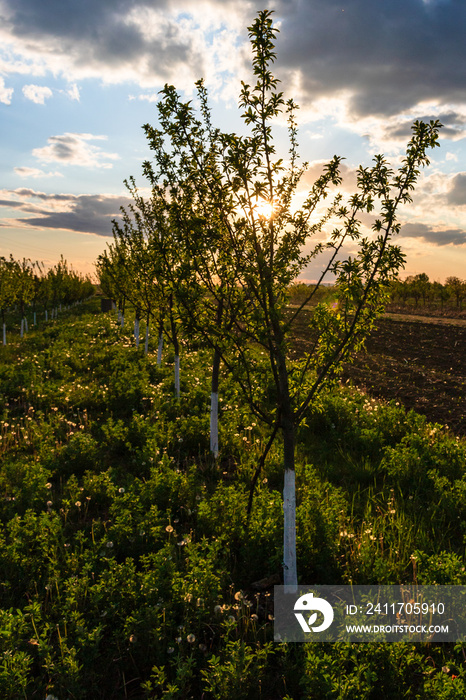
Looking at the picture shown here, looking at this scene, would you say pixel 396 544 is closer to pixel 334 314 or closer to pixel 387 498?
pixel 387 498

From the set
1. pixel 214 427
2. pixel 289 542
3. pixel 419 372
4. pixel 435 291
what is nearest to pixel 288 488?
pixel 289 542

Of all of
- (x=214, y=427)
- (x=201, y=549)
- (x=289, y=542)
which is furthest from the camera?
(x=214, y=427)

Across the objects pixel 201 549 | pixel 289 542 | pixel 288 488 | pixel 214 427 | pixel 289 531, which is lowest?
pixel 201 549

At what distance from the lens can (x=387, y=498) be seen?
626cm

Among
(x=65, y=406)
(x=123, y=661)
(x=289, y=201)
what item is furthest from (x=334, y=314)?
(x=65, y=406)

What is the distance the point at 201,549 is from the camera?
15.6 ft

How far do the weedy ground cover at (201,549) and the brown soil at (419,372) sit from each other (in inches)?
144

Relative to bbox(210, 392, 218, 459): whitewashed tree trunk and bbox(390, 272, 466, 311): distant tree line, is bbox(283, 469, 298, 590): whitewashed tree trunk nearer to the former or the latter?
bbox(210, 392, 218, 459): whitewashed tree trunk

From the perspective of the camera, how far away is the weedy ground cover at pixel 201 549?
326cm

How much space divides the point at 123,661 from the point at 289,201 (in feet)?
19.5

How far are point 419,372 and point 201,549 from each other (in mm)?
15138

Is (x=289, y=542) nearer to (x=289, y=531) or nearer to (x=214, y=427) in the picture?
(x=289, y=531)

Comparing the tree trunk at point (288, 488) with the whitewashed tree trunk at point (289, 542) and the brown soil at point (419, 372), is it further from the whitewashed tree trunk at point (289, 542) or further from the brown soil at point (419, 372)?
the brown soil at point (419, 372)

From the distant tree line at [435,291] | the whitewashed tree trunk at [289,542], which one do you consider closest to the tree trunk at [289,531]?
the whitewashed tree trunk at [289,542]
